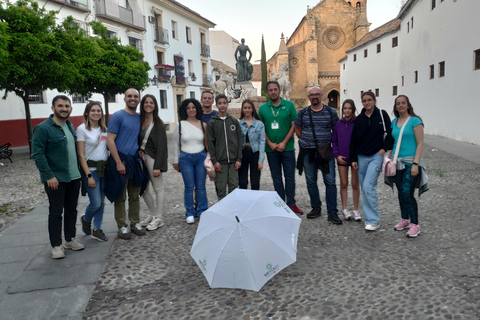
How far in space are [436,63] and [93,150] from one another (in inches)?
673

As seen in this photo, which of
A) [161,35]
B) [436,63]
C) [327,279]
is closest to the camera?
[327,279]

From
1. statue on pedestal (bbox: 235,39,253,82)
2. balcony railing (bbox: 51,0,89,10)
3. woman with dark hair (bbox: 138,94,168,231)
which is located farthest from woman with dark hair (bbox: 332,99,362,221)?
balcony railing (bbox: 51,0,89,10)

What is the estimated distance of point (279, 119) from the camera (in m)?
5.05

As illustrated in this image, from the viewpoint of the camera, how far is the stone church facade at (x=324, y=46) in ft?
140

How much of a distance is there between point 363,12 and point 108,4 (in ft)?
106

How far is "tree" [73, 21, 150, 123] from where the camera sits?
52.1 feet

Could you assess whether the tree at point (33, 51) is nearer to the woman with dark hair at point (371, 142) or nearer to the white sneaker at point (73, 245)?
the white sneaker at point (73, 245)

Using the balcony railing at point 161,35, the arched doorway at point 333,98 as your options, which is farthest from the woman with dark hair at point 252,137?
the arched doorway at point 333,98

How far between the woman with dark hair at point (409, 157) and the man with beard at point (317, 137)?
817 mm

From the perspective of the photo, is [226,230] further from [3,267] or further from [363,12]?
[363,12]

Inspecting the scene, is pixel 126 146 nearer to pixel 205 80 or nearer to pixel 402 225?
pixel 402 225

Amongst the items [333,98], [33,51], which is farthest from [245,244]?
[333,98]

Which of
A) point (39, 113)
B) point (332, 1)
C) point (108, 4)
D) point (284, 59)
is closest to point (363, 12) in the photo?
point (332, 1)

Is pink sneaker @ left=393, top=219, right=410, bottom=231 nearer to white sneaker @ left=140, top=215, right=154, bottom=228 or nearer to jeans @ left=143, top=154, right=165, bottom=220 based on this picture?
jeans @ left=143, top=154, right=165, bottom=220
